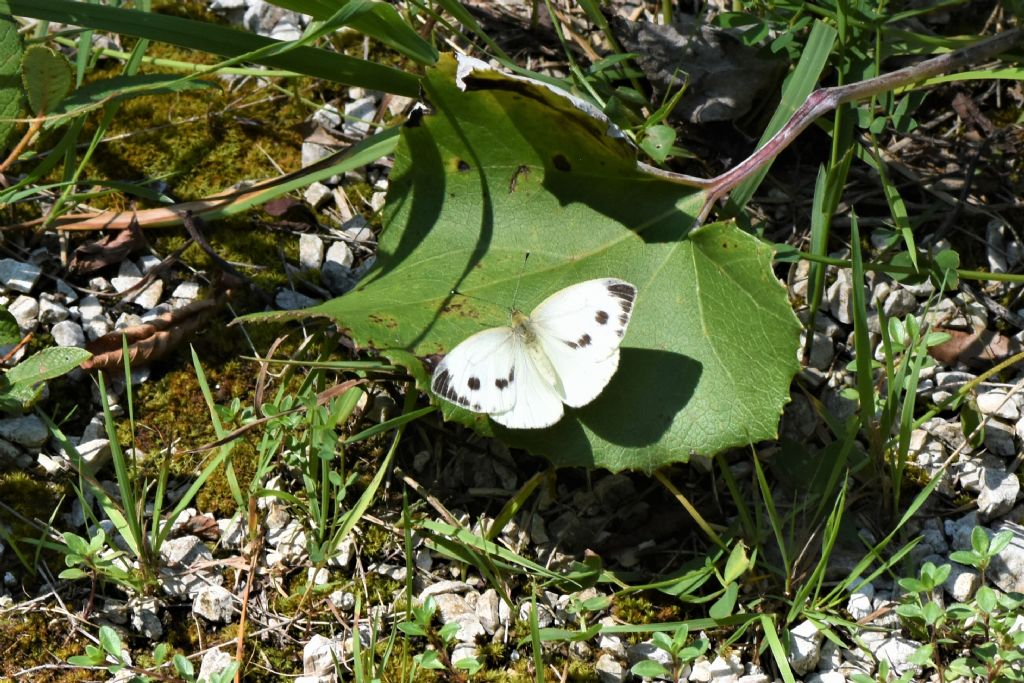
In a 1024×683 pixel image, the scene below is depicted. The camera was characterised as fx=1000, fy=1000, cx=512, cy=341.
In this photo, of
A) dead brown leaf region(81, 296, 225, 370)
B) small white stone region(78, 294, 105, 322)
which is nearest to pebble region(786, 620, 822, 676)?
dead brown leaf region(81, 296, 225, 370)

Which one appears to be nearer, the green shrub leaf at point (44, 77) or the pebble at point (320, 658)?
the pebble at point (320, 658)

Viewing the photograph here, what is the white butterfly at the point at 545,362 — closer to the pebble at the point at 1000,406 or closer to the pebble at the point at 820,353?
the pebble at the point at 820,353

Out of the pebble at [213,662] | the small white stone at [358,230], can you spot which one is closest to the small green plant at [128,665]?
the pebble at [213,662]

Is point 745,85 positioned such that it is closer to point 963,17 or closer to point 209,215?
point 963,17

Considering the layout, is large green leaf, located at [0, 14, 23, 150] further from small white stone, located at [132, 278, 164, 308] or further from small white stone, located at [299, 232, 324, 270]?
small white stone, located at [299, 232, 324, 270]

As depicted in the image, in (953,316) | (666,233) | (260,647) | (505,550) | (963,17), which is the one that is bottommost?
(260,647)

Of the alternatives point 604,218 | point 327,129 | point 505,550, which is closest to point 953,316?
point 604,218

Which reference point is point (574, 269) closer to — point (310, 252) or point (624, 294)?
point (624, 294)
